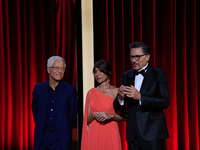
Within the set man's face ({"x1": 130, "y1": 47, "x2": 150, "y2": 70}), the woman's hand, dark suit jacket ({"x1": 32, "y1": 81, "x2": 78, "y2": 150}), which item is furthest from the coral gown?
man's face ({"x1": 130, "y1": 47, "x2": 150, "y2": 70})

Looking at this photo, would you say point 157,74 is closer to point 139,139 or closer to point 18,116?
point 139,139

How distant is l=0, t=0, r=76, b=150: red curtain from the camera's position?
3465 millimetres

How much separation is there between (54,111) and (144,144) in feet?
3.00

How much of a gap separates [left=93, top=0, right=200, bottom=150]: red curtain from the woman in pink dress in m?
1.03

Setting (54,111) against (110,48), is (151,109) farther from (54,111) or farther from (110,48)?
(110,48)

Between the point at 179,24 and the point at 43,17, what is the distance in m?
2.11

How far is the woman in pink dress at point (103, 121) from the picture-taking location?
2381 millimetres

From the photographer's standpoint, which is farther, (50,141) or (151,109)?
(50,141)

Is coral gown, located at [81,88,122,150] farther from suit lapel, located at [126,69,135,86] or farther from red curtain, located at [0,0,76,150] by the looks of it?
red curtain, located at [0,0,76,150]

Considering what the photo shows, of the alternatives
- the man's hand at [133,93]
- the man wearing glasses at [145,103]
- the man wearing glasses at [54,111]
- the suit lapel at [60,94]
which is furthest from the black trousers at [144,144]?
the suit lapel at [60,94]

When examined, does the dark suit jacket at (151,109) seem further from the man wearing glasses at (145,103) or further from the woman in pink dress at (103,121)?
the woman in pink dress at (103,121)

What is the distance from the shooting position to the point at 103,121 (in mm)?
2357

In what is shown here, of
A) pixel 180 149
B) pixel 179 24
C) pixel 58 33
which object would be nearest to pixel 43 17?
pixel 58 33

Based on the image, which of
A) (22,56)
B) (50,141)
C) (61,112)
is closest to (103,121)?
(61,112)
